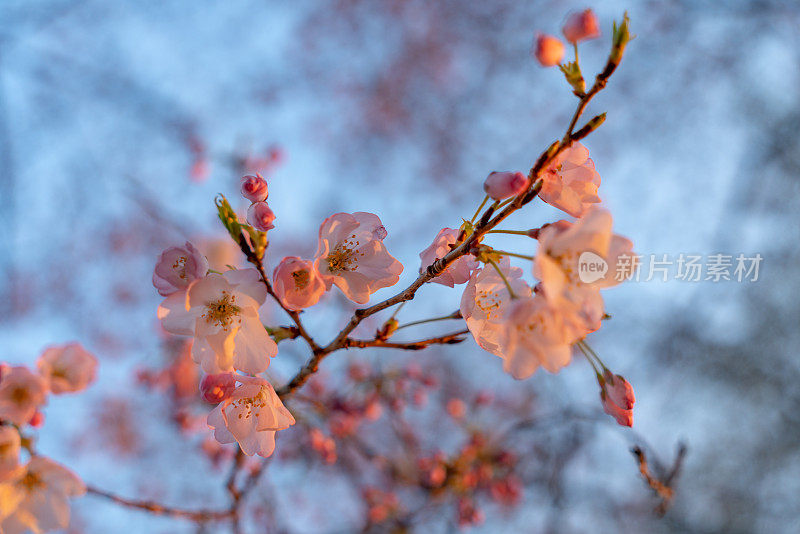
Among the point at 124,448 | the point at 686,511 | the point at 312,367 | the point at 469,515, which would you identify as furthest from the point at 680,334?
the point at 124,448

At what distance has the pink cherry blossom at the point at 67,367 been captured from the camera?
5.72 ft

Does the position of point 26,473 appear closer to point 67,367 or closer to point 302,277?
point 67,367

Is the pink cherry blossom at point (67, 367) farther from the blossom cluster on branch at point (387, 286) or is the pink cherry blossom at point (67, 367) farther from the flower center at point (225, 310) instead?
the flower center at point (225, 310)

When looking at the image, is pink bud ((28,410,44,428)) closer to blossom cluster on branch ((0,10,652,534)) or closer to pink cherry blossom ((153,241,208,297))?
blossom cluster on branch ((0,10,652,534))

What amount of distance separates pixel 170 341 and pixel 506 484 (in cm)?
242

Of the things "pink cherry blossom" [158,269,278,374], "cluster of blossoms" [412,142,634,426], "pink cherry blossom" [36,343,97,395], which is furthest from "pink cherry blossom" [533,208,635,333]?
"pink cherry blossom" [36,343,97,395]

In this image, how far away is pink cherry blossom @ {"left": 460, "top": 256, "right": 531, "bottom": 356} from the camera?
1.05 metres

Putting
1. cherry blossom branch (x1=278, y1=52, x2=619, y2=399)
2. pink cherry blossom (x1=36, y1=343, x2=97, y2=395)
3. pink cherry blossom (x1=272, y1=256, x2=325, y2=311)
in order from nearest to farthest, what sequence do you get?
1. cherry blossom branch (x1=278, y1=52, x2=619, y2=399)
2. pink cherry blossom (x1=272, y1=256, x2=325, y2=311)
3. pink cherry blossom (x1=36, y1=343, x2=97, y2=395)

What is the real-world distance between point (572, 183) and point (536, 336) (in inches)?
12.8

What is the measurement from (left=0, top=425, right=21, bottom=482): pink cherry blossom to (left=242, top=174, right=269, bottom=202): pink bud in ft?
3.36

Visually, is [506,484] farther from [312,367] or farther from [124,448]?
[124,448]

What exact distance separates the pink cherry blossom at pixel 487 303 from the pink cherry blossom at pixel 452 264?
0.07ft

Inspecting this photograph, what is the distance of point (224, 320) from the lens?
103 cm

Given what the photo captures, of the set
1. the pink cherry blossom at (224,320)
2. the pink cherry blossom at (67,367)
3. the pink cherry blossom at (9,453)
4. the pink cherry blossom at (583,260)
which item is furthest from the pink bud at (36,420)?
the pink cherry blossom at (583,260)
